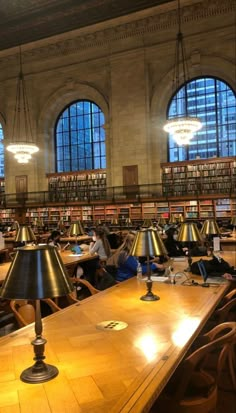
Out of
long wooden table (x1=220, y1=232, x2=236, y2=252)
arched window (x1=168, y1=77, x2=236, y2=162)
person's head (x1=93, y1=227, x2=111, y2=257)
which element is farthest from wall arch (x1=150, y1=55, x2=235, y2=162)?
person's head (x1=93, y1=227, x2=111, y2=257)

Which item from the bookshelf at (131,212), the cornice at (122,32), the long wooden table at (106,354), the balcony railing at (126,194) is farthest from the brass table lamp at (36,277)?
the cornice at (122,32)

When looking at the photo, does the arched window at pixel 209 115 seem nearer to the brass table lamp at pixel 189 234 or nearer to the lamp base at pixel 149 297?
the brass table lamp at pixel 189 234

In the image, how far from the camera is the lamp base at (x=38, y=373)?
179 centimetres

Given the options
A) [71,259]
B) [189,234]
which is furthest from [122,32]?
[189,234]

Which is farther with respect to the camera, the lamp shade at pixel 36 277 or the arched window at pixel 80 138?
the arched window at pixel 80 138

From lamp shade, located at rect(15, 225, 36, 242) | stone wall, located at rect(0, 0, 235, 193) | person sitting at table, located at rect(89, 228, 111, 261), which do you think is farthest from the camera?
stone wall, located at rect(0, 0, 235, 193)

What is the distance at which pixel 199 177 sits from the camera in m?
15.3

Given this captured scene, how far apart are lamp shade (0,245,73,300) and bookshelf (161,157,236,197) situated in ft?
43.8

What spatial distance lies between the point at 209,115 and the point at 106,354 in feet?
50.3

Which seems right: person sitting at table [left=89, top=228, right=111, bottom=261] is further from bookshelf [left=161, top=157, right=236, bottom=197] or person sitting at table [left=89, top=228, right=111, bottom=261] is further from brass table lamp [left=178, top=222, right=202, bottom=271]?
bookshelf [left=161, top=157, right=236, bottom=197]

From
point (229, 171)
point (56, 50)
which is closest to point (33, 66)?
point (56, 50)

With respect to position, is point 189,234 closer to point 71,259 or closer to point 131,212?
point 71,259

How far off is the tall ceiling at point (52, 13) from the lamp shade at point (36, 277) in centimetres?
1052

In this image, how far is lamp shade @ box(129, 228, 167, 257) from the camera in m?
3.21
